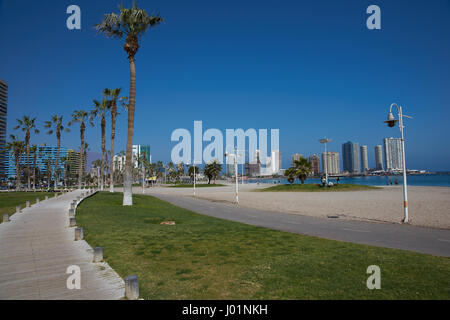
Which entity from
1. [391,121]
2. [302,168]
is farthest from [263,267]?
[302,168]

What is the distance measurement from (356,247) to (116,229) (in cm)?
1025

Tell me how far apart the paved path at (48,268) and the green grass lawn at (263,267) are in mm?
588

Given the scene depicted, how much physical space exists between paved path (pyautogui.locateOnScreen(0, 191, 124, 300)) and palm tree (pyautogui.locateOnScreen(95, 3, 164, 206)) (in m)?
11.1

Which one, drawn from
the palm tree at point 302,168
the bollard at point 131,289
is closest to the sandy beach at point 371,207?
the bollard at point 131,289

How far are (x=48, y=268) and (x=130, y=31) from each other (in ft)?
69.3

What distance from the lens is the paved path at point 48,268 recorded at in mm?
5679

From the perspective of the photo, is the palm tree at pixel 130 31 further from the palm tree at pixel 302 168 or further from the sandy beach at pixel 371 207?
the palm tree at pixel 302 168

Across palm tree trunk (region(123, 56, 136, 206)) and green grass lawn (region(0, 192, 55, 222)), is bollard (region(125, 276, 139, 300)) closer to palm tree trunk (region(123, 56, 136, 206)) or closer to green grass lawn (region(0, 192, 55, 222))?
palm tree trunk (region(123, 56, 136, 206))

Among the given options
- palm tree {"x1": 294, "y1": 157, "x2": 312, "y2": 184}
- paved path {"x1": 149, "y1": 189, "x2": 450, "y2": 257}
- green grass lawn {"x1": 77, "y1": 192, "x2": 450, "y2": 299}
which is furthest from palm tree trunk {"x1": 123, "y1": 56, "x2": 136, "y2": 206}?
palm tree {"x1": 294, "y1": 157, "x2": 312, "y2": 184}

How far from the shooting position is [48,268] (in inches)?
287
